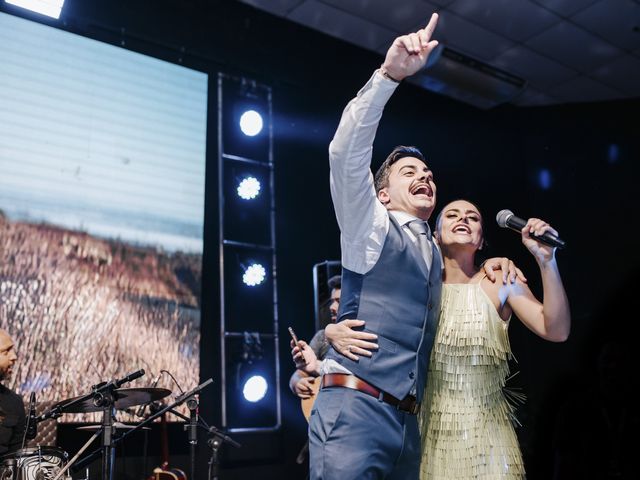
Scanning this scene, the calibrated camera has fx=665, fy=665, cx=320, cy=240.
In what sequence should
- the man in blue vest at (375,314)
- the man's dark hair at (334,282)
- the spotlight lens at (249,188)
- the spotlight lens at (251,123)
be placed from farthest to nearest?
1. the spotlight lens at (251,123)
2. the spotlight lens at (249,188)
3. the man's dark hair at (334,282)
4. the man in blue vest at (375,314)

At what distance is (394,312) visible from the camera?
5.74 ft

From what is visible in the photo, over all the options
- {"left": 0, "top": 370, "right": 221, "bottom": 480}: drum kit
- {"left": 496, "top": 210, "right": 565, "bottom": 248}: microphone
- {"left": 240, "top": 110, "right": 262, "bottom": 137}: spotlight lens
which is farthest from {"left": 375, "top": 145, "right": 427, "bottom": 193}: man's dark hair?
{"left": 240, "top": 110, "right": 262, "bottom": 137}: spotlight lens

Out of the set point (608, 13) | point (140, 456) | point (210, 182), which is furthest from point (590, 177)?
point (140, 456)

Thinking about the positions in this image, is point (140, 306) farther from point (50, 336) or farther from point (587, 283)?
point (587, 283)

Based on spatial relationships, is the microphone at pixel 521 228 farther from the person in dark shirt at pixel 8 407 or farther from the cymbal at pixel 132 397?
the person in dark shirt at pixel 8 407

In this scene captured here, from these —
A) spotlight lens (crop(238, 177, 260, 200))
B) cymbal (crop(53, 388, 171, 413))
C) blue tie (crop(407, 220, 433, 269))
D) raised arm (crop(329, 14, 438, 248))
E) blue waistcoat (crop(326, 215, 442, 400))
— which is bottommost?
Answer: cymbal (crop(53, 388, 171, 413))

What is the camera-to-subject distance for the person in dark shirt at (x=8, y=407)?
365 cm

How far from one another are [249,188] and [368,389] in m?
3.44

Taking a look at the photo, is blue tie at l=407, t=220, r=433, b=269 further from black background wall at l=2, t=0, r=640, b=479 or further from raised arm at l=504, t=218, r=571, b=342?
black background wall at l=2, t=0, r=640, b=479

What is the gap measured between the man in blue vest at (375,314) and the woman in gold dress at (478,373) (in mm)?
256

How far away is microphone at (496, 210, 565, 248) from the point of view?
200cm

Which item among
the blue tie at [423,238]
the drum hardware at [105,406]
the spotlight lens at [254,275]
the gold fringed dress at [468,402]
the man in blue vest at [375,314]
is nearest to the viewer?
the man in blue vest at [375,314]

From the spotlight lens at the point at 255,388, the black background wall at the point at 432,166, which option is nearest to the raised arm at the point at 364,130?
the spotlight lens at the point at 255,388

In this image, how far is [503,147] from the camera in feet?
22.4
